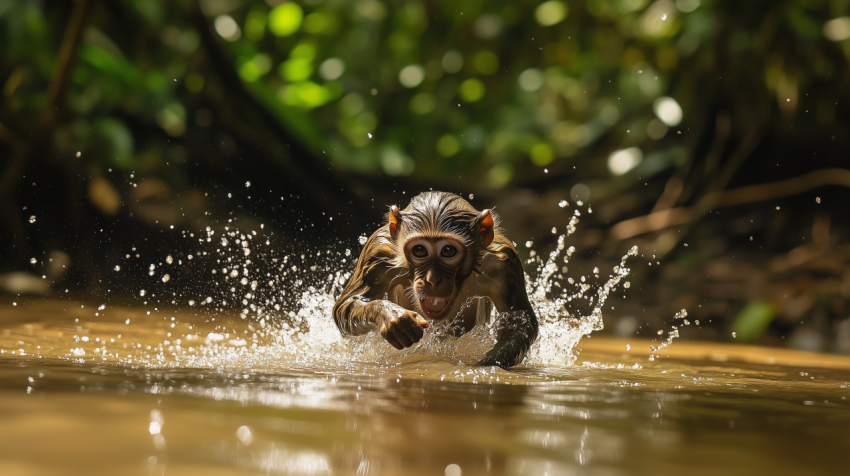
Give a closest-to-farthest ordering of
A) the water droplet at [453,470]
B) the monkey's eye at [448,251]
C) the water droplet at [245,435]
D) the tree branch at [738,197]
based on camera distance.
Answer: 1. the water droplet at [453,470]
2. the water droplet at [245,435]
3. the monkey's eye at [448,251]
4. the tree branch at [738,197]

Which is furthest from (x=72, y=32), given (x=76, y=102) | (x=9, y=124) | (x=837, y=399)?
(x=837, y=399)

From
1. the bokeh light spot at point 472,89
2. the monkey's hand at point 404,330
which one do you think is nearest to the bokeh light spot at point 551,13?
the bokeh light spot at point 472,89

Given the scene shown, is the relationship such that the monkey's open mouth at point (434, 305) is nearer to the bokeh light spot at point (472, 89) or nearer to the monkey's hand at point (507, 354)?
the monkey's hand at point (507, 354)

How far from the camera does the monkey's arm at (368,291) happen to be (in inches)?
136

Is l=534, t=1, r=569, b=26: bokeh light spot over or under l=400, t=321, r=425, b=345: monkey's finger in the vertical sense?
over

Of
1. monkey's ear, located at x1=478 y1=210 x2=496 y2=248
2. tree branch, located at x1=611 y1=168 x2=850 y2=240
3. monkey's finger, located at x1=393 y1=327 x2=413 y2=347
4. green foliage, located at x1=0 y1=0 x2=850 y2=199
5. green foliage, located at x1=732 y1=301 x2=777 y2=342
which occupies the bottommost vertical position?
monkey's finger, located at x1=393 y1=327 x2=413 y2=347

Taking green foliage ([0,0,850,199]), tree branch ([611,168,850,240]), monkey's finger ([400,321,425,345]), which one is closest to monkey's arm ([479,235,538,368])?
monkey's finger ([400,321,425,345])

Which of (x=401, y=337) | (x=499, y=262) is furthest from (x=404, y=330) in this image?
(x=499, y=262)

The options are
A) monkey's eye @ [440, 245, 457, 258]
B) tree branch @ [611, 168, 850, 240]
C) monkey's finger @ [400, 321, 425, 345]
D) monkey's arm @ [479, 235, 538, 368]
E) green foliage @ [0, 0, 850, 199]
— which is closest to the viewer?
monkey's finger @ [400, 321, 425, 345]

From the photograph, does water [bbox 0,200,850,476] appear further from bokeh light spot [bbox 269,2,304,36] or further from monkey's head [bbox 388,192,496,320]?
bokeh light spot [bbox 269,2,304,36]

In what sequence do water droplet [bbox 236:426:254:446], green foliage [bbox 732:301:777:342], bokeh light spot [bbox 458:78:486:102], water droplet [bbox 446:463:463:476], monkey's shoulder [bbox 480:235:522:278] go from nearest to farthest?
water droplet [bbox 446:463:463:476] < water droplet [bbox 236:426:254:446] < monkey's shoulder [bbox 480:235:522:278] < green foliage [bbox 732:301:777:342] < bokeh light spot [bbox 458:78:486:102]

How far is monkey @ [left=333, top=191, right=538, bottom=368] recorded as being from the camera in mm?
3482

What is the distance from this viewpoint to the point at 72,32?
18.0 ft

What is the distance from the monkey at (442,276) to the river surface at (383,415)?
0.24 metres
